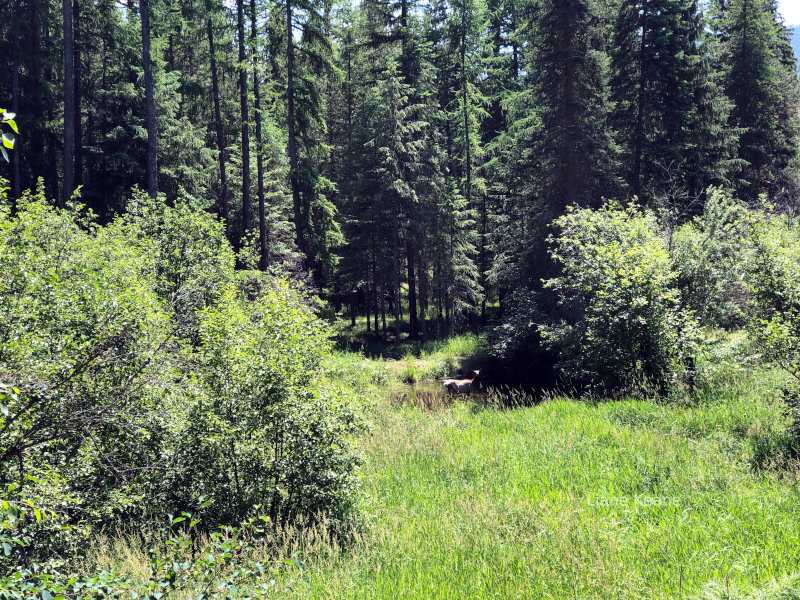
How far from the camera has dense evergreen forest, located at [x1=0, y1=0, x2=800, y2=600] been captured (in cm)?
545

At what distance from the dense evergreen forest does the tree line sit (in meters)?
0.20

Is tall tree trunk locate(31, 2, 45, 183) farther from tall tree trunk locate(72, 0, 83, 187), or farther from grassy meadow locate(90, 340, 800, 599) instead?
grassy meadow locate(90, 340, 800, 599)

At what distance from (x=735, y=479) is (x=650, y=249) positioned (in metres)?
5.74

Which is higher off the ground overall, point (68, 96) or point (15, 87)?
point (15, 87)

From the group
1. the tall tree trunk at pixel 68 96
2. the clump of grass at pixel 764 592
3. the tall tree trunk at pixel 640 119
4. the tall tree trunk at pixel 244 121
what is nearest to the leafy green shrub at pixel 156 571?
the clump of grass at pixel 764 592

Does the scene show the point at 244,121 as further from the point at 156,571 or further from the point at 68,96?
the point at 156,571

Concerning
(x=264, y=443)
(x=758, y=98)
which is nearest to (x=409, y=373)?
(x=264, y=443)

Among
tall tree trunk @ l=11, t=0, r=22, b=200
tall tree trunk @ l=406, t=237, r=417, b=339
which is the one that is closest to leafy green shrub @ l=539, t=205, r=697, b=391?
Result: tall tree trunk @ l=406, t=237, r=417, b=339

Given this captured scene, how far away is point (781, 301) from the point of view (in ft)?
27.9

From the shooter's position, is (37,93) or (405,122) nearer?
(37,93)

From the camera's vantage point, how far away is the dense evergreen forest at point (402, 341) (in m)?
5.45

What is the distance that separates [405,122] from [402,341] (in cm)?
1246

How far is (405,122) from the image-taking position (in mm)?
28125

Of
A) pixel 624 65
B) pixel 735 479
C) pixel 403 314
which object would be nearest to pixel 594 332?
pixel 735 479
